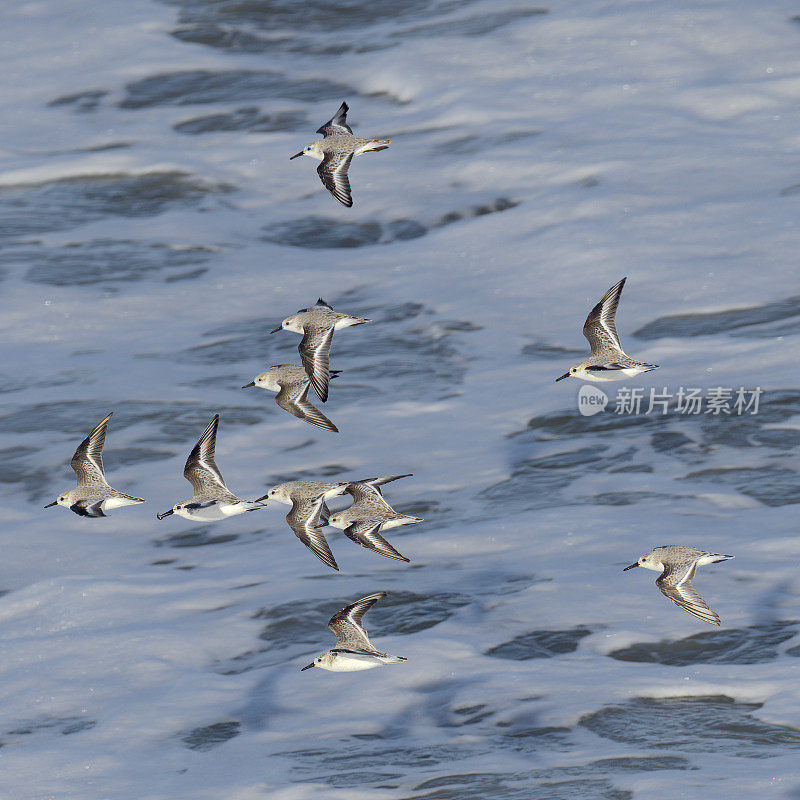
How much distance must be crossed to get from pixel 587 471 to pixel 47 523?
167 inches

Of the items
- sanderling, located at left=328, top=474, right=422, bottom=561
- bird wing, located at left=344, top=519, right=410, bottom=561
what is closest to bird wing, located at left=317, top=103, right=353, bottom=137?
sanderling, located at left=328, top=474, right=422, bottom=561

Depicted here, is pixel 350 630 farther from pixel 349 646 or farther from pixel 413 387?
pixel 413 387

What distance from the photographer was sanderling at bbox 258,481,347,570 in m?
7.69

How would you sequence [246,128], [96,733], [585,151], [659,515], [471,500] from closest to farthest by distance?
[96,733]
[659,515]
[471,500]
[585,151]
[246,128]

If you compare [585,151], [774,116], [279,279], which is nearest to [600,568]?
[279,279]

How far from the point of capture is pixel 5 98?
64.4ft

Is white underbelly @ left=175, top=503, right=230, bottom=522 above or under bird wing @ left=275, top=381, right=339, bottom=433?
under

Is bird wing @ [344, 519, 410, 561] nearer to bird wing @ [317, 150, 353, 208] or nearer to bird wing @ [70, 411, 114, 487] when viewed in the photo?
bird wing @ [70, 411, 114, 487]

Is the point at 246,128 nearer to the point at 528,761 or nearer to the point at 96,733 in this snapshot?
the point at 96,733

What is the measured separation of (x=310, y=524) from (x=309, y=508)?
0.72 feet

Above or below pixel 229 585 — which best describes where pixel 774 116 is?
above

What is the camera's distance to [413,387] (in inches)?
486

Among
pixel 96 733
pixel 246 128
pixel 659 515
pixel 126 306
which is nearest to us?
pixel 96 733

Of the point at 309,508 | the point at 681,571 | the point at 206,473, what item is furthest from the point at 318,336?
the point at 681,571
